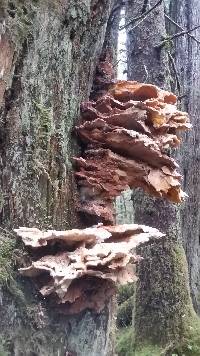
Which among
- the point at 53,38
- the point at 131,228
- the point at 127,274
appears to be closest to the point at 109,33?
the point at 53,38

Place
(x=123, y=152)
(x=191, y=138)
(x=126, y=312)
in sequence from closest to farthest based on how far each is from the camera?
(x=123, y=152) < (x=191, y=138) < (x=126, y=312)

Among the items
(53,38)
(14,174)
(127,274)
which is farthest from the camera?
(53,38)

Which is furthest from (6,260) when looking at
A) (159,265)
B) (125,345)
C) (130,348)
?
(125,345)

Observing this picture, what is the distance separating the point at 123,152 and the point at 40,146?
39 cm

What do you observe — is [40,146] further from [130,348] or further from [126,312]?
[126,312]

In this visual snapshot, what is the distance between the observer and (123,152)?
2.13 metres

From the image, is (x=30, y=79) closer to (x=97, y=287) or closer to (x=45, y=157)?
(x=45, y=157)

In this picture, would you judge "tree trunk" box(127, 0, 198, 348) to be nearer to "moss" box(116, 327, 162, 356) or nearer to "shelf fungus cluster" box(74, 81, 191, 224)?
"moss" box(116, 327, 162, 356)

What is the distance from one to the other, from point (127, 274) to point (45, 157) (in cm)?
61

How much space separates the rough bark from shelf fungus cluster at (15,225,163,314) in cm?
466

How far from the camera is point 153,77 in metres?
5.61

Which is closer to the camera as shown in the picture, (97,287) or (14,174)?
(97,287)

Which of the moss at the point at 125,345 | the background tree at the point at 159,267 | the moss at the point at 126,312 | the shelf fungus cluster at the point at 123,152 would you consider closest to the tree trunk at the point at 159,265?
the background tree at the point at 159,267

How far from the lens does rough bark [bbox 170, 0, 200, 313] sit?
6297 millimetres
